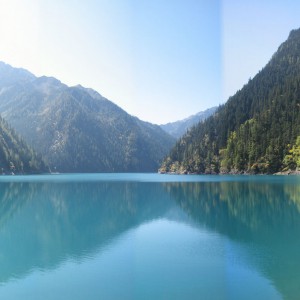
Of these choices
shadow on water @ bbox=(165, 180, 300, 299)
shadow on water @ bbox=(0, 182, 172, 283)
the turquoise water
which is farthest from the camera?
shadow on water @ bbox=(0, 182, 172, 283)

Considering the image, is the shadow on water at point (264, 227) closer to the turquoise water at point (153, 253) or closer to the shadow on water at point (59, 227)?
the turquoise water at point (153, 253)

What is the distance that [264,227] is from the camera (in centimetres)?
3519

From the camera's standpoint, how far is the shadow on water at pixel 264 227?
67.2ft

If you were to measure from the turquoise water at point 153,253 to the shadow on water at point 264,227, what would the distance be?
2.7 inches

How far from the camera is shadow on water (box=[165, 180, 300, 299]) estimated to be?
2048cm

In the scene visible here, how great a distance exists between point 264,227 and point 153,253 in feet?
46.7

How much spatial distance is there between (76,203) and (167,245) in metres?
33.1

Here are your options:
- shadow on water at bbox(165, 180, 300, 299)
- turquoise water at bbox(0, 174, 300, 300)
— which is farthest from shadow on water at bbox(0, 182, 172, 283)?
shadow on water at bbox(165, 180, 300, 299)

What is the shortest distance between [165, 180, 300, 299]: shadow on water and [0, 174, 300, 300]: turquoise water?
0.22ft

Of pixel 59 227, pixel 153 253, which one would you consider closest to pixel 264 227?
pixel 153 253

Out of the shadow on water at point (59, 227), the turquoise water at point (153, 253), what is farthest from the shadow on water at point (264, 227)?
the shadow on water at point (59, 227)

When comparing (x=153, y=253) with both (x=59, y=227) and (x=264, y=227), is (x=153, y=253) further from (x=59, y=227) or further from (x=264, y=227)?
(x=59, y=227)

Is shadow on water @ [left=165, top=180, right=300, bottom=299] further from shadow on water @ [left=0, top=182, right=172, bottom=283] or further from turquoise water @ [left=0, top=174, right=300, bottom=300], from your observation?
A: shadow on water @ [left=0, top=182, right=172, bottom=283]

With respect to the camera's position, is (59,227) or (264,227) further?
(59,227)
